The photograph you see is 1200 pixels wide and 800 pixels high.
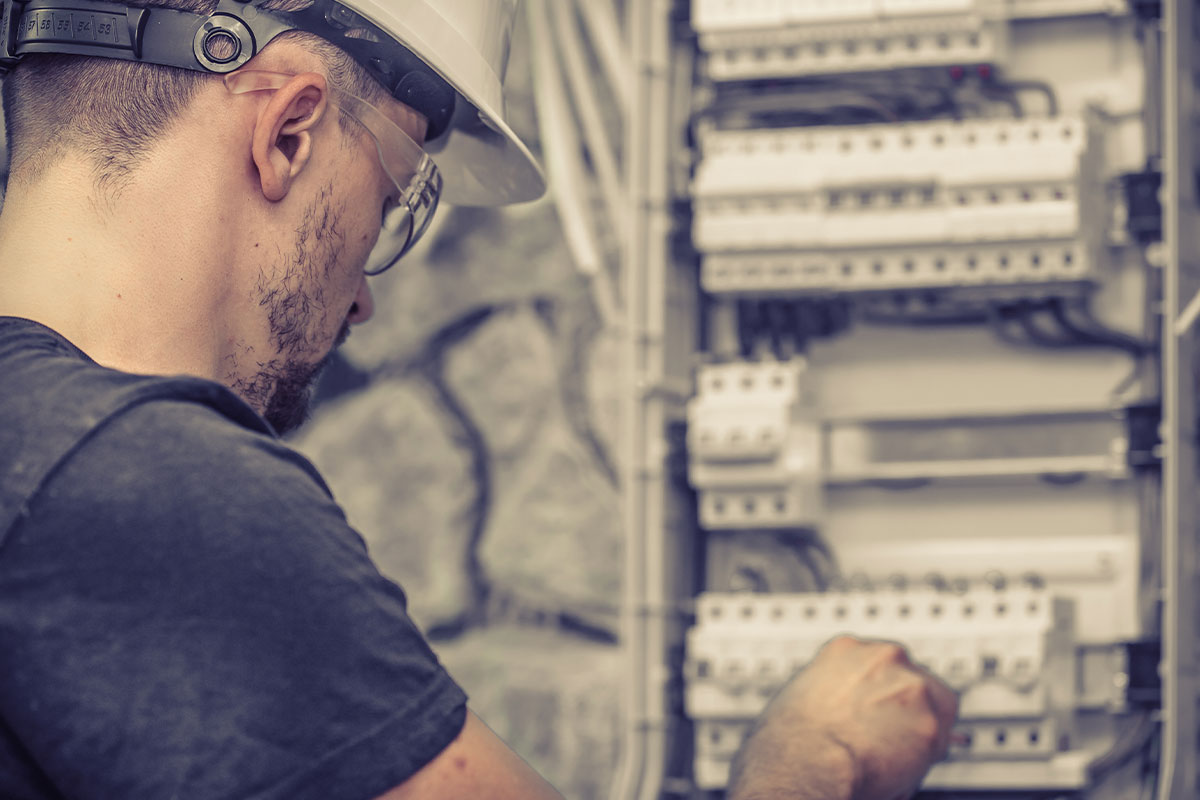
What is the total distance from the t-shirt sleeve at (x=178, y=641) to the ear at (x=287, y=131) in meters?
0.23

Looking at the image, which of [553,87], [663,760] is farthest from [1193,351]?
[553,87]

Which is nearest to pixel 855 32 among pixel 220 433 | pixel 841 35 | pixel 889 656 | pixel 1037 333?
pixel 841 35

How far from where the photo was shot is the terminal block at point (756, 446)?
166cm

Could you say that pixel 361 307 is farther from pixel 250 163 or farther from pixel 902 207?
pixel 902 207

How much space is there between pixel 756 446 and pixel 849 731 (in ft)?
1.90

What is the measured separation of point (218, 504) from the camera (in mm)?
624

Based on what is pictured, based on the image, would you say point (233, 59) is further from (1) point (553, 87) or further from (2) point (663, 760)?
(1) point (553, 87)

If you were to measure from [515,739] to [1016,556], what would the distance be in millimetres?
947

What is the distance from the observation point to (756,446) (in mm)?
1649

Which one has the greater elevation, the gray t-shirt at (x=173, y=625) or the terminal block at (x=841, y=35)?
the terminal block at (x=841, y=35)

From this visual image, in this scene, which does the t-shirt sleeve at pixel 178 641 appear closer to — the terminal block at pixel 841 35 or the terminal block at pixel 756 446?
the terminal block at pixel 756 446

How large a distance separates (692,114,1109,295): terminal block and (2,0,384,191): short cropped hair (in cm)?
96

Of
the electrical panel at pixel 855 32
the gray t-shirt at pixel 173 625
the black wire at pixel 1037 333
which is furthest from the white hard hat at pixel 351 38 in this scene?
the black wire at pixel 1037 333

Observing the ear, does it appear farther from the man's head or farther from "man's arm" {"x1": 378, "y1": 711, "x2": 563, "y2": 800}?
"man's arm" {"x1": 378, "y1": 711, "x2": 563, "y2": 800}
